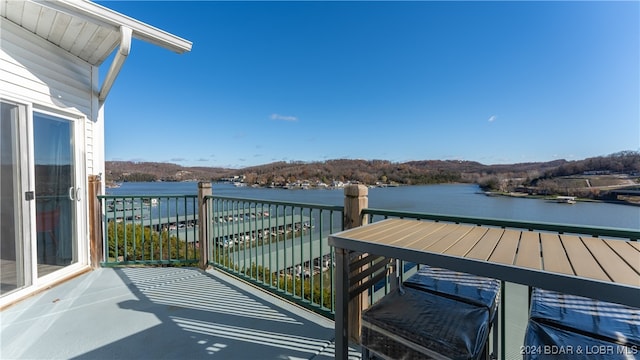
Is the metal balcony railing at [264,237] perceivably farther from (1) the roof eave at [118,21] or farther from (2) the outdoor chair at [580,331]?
(1) the roof eave at [118,21]

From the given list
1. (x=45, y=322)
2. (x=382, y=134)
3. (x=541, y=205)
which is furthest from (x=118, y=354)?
(x=382, y=134)

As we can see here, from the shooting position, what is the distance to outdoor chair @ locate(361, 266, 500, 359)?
3.65 feet

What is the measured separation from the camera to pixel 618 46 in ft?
17.6

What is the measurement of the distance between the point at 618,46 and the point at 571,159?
2.48m

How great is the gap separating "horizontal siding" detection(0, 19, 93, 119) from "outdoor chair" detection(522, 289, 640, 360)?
14.9 feet

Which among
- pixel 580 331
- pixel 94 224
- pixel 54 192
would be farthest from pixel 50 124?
pixel 580 331

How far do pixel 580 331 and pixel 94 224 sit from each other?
500 centimetres

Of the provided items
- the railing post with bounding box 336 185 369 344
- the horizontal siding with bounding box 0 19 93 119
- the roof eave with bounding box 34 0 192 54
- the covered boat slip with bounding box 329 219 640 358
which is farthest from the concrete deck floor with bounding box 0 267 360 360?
the roof eave with bounding box 34 0 192 54

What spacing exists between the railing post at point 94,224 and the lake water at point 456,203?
1.28 ft

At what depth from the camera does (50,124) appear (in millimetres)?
3213

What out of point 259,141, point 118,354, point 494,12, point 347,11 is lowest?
point 118,354

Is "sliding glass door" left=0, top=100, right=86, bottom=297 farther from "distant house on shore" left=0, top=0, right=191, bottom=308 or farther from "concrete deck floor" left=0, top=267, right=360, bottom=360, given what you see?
"concrete deck floor" left=0, top=267, right=360, bottom=360

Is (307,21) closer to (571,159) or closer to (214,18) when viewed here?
(214,18)

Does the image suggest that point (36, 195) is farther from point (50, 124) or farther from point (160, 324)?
point (160, 324)
